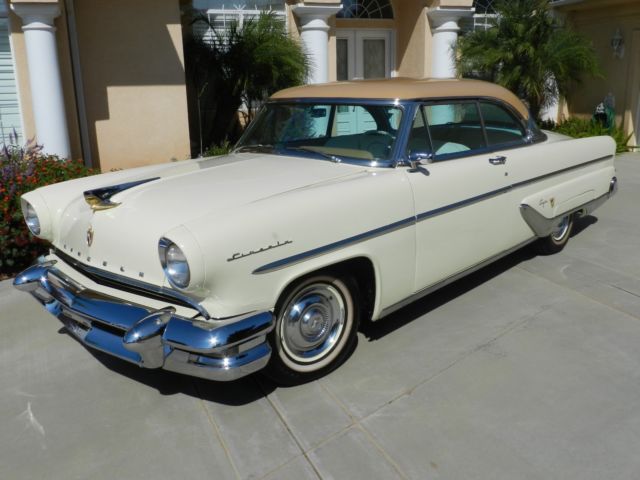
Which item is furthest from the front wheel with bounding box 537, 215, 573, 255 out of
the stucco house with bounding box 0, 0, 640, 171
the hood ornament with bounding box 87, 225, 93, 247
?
the stucco house with bounding box 0, 0, 640, 171

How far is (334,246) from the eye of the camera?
3.13m

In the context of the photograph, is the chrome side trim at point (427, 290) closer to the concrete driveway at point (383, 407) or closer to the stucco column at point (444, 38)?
the concrete driveway at point (383, 407)

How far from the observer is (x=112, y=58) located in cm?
780

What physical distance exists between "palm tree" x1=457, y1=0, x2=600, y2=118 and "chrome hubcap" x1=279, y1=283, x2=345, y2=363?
825cm

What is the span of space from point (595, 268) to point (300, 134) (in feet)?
9.10

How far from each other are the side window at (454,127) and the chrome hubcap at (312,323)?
1268mm

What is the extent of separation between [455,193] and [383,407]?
1482mm

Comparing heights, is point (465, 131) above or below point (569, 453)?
above

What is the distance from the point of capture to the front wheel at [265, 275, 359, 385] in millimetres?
3107

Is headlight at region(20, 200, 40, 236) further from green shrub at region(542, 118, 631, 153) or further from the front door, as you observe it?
green shrub at region(542, 118, 631, 153)

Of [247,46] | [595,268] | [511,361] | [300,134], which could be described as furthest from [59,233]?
[247,46]

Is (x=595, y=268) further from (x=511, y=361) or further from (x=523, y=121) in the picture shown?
(x=511, y=361)

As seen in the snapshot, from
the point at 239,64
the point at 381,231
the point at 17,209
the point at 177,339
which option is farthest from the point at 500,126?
the point at 239,64

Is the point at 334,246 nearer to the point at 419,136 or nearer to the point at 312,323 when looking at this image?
the point at 312,323
